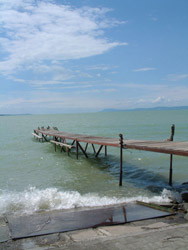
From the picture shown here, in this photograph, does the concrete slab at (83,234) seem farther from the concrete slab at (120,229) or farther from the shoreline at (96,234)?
the concrete slab at (120,229)

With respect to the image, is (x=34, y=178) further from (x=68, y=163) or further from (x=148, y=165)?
(x=148, y=165)

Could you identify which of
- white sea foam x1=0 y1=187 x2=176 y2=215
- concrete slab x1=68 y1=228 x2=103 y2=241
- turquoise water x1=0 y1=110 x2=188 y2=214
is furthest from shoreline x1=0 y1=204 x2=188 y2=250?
turquoise water x1=0 y1=110 x2=188 y2=214

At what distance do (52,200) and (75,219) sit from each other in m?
2.49

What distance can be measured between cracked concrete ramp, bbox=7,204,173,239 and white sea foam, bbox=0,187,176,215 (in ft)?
2.51

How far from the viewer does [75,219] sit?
24.8ft

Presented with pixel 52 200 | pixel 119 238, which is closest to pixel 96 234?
pixel 119 238

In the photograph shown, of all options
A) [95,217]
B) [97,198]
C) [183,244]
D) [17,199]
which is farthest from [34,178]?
[183,244]

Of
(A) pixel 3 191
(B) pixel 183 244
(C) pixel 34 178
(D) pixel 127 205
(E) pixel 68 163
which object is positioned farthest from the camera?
(E) pixel 68 163

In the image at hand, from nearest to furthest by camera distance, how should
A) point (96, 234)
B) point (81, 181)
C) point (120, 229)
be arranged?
point (96, 234), point (120, 229), point (81, 181)

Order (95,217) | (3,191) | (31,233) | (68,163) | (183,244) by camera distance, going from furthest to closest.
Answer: (68,163) → (3,191) → (95,217) → (31,233) → (183,244)

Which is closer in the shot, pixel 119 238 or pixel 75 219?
pixel 119 238

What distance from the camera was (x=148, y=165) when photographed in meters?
17.4

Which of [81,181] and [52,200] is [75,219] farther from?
[81,181]

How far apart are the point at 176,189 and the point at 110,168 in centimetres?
538
